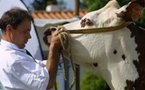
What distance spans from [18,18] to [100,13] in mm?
733

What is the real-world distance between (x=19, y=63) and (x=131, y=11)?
0.88 metres

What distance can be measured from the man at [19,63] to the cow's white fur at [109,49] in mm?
462

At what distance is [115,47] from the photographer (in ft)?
11.3

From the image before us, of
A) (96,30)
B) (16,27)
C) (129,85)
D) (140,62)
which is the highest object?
(16,27)

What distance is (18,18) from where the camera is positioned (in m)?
2.95

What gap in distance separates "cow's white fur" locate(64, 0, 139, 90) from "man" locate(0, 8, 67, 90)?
1.52 feet

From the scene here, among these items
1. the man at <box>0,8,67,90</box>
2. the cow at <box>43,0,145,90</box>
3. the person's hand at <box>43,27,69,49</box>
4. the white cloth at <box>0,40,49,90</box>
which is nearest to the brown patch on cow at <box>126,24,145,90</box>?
the cow at <box>43,0,145,90</box>

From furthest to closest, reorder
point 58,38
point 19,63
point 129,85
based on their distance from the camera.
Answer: point 129,85 → point 58,38 → point 19,63

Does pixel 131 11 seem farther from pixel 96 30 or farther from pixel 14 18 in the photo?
pixel 14 18

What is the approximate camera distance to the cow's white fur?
11.2 ft

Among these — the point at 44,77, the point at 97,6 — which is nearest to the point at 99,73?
the point at 44,77

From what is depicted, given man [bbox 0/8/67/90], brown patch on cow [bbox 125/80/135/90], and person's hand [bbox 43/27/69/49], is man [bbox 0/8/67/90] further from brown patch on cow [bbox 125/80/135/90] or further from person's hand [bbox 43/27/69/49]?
brown patch on cow [bbox 125/80/135/90]

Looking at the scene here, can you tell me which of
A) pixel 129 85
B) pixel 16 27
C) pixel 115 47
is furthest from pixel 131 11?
pixel 16 27

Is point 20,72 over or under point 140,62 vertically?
over
